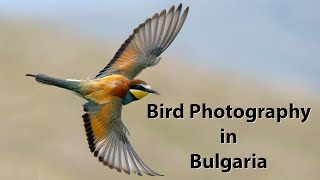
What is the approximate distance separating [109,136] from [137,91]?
1.04ft

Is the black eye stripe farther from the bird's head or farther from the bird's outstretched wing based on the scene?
the bird's outstretched wing

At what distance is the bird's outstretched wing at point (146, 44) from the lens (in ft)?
12.0

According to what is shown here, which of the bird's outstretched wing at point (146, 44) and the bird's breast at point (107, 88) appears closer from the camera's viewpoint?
the bird's breast at point (107, 88)

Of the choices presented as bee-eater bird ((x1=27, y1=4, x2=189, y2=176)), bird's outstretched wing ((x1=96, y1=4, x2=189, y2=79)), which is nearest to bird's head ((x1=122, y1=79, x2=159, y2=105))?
bee-eater bird ((x1=27, y1=4, x2=189, y2=176))

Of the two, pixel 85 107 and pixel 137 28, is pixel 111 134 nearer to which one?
pixel 85 107

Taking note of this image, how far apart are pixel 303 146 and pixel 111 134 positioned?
21.5 ft

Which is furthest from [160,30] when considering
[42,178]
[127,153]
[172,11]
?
[42,178]

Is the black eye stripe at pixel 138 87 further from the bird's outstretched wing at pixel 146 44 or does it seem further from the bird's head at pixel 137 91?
the bird's outstretched wing at pixel 146 44

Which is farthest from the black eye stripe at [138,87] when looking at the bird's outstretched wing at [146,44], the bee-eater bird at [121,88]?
the bird's outstretched wing at [146,44]

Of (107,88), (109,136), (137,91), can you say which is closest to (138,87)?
(137,91)

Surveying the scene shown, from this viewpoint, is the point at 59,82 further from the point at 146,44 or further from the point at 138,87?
the point at 146,44

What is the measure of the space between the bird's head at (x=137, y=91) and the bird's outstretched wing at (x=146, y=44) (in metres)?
0.18

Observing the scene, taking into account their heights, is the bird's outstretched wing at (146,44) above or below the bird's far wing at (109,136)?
above

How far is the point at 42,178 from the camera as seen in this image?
254 inches
